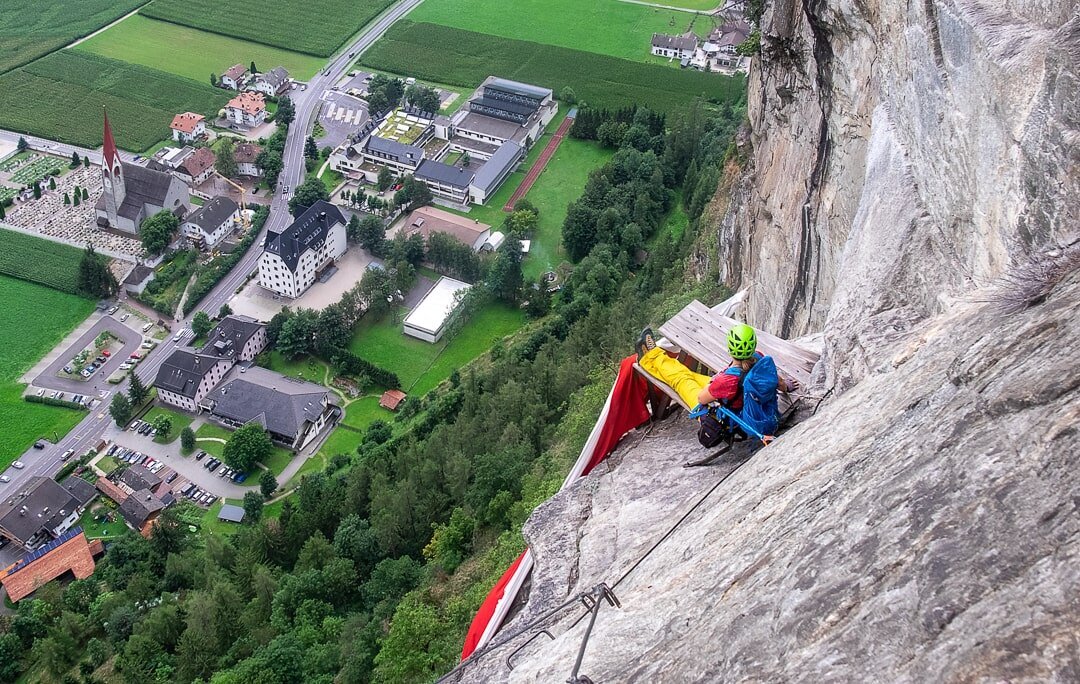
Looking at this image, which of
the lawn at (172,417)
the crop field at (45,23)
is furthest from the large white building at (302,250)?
the crop field at (45,23)

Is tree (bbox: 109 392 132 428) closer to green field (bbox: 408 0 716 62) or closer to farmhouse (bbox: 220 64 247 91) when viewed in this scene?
farmhouse (bbox: 220 64 247 91)

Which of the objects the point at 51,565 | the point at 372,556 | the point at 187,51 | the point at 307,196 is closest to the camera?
the point at 372,556

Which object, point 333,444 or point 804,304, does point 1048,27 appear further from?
point 333,444

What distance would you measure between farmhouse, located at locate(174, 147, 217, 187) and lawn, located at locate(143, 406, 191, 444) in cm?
2650

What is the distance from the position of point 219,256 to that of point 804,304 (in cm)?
5174

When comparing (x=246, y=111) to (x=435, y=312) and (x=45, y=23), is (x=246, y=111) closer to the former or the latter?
(x=45, y=23)

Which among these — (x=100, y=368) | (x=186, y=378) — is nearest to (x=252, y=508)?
(x=186, y=378)

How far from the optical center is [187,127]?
78.4m

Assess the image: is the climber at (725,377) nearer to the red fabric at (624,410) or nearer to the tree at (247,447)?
the red fabric at (624,410)

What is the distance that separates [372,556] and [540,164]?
147 ft

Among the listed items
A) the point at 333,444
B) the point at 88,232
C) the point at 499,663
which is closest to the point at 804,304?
the point at 499,663

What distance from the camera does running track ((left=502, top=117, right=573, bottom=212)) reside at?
70438 millimetres

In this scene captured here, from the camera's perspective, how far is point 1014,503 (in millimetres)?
7289

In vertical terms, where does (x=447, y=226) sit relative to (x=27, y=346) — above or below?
above
